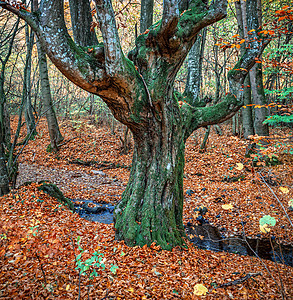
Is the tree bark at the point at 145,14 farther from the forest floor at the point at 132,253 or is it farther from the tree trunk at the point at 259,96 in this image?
the tree trunk at the point at 259,96

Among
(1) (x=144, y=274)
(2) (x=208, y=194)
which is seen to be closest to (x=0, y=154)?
(1) (x=144, y=274)

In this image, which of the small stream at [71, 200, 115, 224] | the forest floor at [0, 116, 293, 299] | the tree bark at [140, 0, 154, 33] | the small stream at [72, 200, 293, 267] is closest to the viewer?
the forest floor at [0, 116, 293, 299]

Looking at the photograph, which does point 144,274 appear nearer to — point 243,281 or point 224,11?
point 243,281

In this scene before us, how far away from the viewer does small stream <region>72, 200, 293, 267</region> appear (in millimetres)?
4387

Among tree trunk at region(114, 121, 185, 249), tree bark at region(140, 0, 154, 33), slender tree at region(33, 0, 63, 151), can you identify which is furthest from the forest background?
slender tree at region(33, 0, 63, 151)

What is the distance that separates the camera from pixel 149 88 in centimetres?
346

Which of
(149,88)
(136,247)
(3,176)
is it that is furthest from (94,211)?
(149,88)

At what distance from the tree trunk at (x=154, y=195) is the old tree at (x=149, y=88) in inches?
0.7

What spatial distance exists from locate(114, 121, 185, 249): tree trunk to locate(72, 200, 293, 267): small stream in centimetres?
83

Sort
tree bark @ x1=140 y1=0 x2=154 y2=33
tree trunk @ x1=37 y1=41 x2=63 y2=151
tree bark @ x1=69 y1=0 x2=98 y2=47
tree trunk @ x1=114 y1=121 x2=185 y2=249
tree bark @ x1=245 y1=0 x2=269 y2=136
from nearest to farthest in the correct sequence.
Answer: tree bark @ x1=69 y1=0 x2=98 y2=47, tree trunk @ x1=114 y1=121 x2=185 y2=249, tree bark @ x1=140 y1=0 x2=154 y2=33, tree bark @ x1=245 y1=0 x2=269 y2=136, tree trunk @ x1=37 y1=41 x2=63 y2=151

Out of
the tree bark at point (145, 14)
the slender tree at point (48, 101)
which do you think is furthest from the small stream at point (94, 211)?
the slender tree at point (48, 101)

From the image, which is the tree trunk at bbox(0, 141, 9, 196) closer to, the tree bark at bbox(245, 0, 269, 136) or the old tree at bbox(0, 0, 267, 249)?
the old tree at bbox(0, 0, 267, 249)

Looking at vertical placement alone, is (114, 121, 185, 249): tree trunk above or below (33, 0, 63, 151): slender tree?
below

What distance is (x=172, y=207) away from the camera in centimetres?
396
